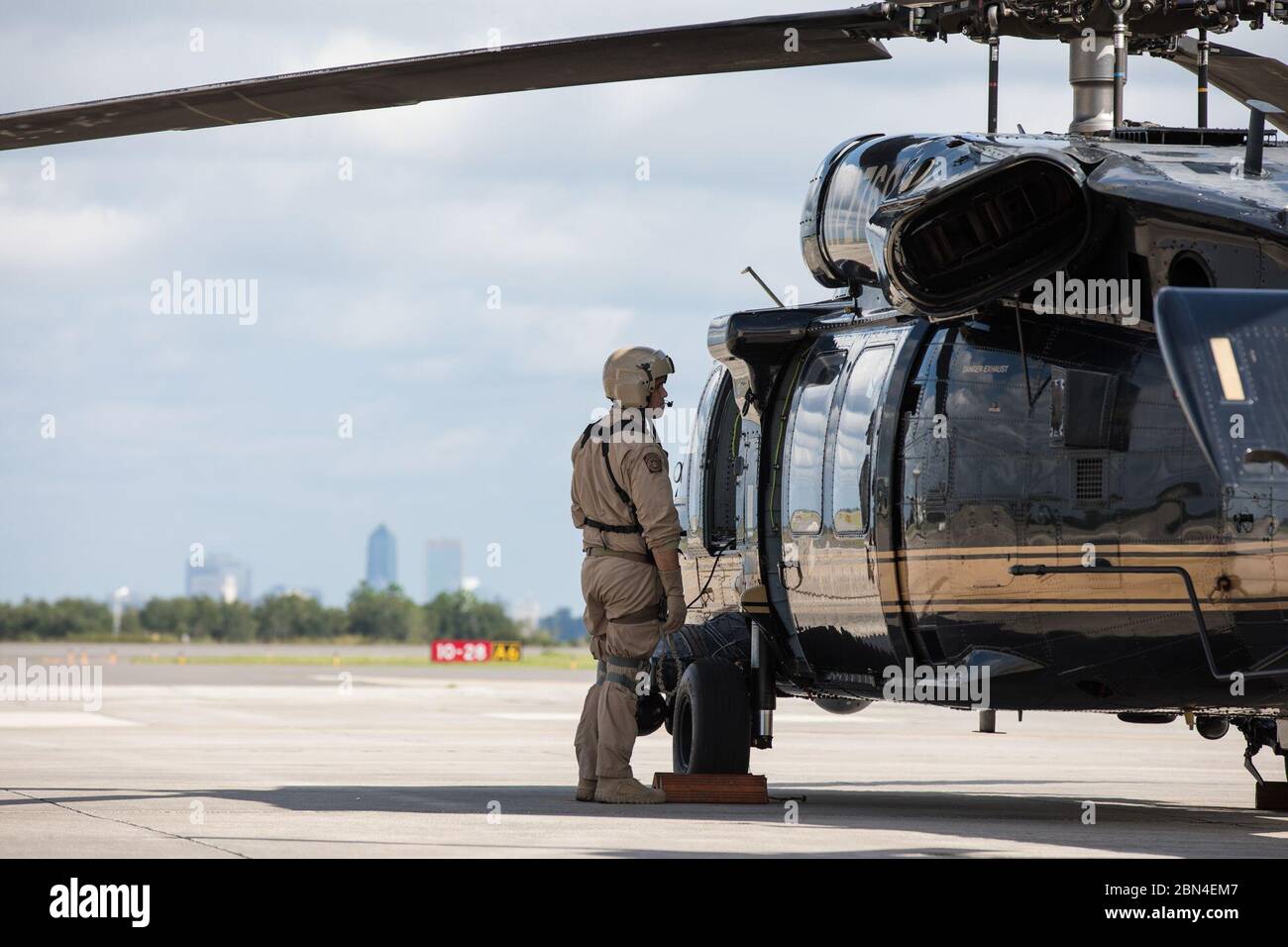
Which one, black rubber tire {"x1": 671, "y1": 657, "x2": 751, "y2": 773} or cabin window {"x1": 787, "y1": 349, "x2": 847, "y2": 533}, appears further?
black rubber tire {"x1": 671, "y1": 657, "x2": 751, "y2": 773}

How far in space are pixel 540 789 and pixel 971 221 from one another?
526 cm

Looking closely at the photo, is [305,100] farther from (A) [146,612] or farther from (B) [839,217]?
(A) [146,612]

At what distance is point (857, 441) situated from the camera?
12.1 metres

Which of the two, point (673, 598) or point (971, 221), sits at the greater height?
point (971, 221)

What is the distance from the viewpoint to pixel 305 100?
11.9 m

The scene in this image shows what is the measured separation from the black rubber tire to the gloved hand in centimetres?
96

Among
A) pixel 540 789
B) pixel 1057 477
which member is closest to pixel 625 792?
pixel 540 789

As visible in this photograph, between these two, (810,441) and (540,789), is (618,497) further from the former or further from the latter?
(540,789)

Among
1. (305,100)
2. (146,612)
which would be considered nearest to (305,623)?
(146,612)

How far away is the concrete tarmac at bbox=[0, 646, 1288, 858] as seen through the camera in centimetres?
977

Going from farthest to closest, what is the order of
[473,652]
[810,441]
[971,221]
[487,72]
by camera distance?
[473,652], [810,441], [487,72], [971,221]

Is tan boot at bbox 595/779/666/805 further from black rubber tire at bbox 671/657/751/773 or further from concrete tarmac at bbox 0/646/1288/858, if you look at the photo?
black rubber tire at bbox 671/657/751/773

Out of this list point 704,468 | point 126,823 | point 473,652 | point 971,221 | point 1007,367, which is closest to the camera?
point 126,823

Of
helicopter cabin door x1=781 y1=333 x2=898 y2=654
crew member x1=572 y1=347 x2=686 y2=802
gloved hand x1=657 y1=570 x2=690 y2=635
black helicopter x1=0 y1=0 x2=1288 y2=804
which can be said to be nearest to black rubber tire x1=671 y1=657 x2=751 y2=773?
black helicopter x1=0 y1=0 x2=1288 y2=804
